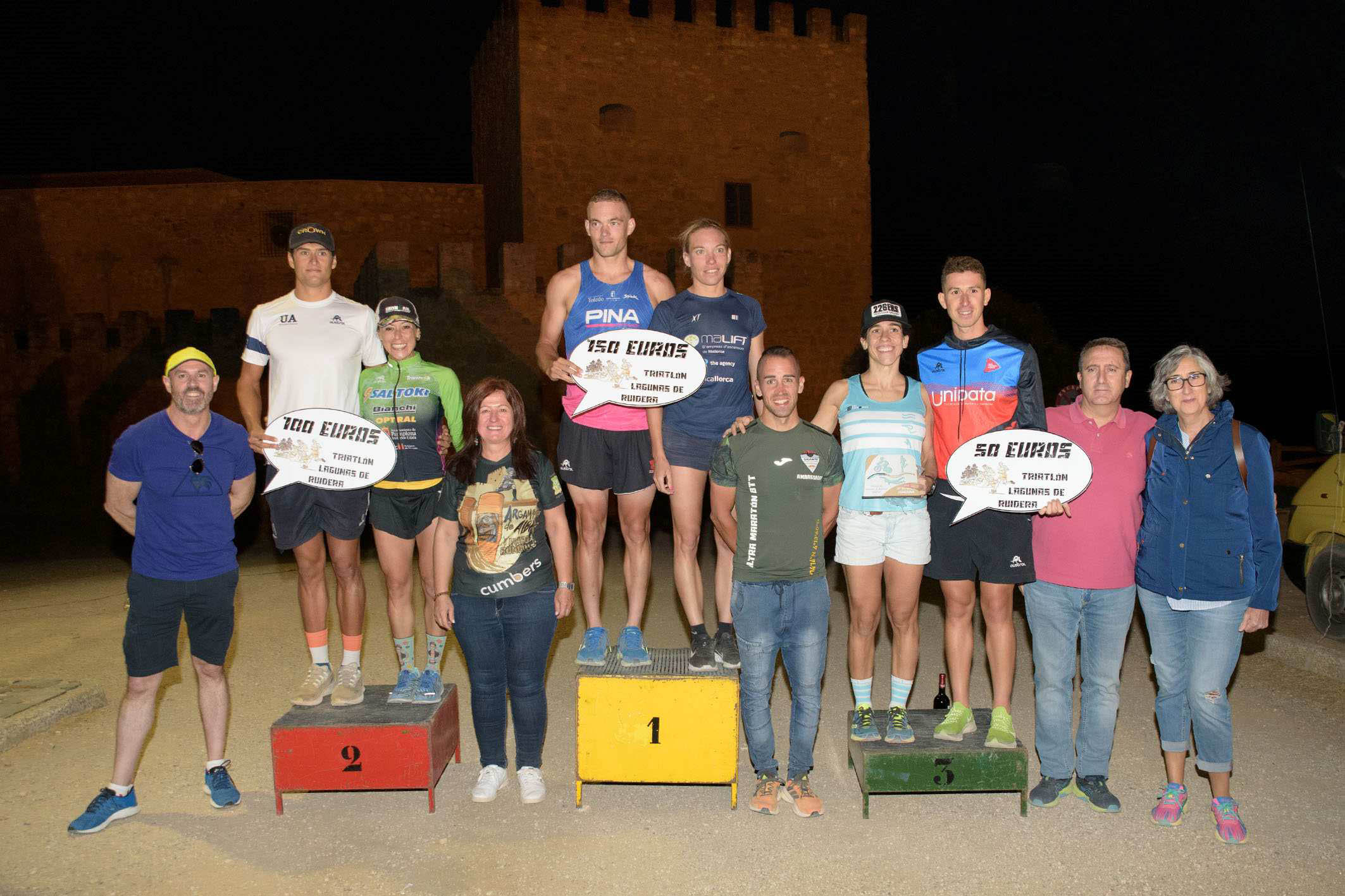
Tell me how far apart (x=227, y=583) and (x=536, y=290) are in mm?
12117

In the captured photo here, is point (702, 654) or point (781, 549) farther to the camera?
point (702, 654)

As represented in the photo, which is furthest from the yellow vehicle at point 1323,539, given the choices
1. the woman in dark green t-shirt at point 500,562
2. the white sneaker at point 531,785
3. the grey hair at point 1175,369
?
the white sneaker at point 531,785

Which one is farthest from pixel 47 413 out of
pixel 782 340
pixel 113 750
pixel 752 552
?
pixel 752 552

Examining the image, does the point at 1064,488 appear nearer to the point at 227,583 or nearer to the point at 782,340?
the point at 227,583

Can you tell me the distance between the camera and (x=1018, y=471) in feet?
12.8

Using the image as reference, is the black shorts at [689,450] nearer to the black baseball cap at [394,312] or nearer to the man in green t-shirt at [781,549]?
the man in green t-shirt at [781,549]

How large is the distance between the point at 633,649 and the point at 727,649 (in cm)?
43

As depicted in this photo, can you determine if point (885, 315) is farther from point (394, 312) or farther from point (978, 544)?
point (394, 312)

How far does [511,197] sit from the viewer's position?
21.0m

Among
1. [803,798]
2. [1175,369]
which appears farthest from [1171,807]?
[1175,369]

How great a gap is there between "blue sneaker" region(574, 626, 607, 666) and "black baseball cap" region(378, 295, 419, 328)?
1.65 metres

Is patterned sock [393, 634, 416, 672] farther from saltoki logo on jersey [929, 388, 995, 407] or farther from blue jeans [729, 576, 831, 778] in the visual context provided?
saltoki logo on jersey [929, 388, 995, 407]

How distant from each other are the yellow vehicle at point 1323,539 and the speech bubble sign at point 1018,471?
134 inches

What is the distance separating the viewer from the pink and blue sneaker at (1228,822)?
377cm
